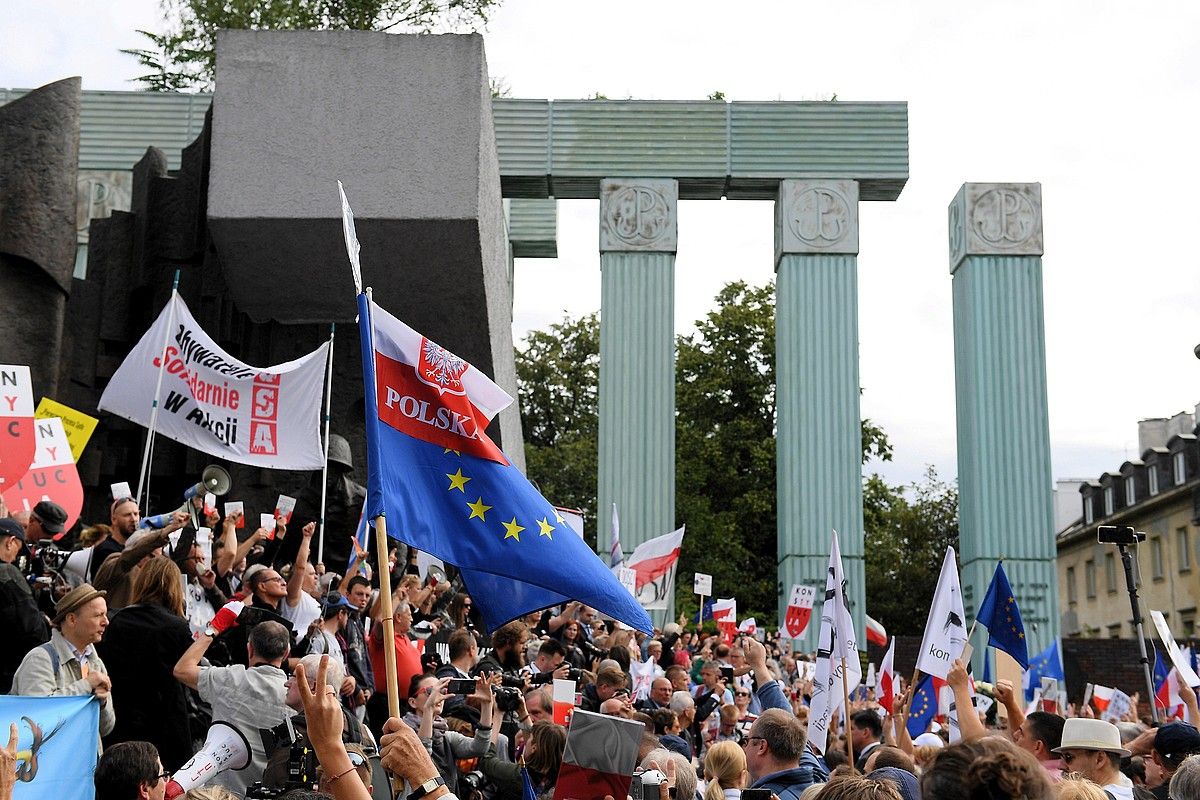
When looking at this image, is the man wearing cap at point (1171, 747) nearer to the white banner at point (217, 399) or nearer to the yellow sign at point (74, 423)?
the white banner at point (217, 399)

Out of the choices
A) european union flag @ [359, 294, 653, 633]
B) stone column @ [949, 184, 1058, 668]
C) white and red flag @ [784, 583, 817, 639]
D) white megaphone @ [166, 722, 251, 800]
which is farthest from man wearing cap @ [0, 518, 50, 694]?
stone column @ [949, 184, 1058, 668]

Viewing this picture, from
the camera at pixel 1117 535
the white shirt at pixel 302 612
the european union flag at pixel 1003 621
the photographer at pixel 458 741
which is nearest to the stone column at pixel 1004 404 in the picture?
the camera at pixel 1117 535

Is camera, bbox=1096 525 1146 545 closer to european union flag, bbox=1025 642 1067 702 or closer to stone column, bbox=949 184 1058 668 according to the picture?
european union flag, bbox=1025 642 1067 702

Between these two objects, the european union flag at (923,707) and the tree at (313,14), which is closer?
the european union flag at (923,707)

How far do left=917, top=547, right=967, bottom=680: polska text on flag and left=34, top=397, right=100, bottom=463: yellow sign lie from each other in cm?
756

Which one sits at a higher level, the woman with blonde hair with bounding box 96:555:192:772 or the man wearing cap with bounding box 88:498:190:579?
the man wearing cap with bounding box 88:498:190:579

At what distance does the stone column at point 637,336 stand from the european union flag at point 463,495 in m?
18.5

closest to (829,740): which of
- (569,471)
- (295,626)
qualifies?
(295,626)

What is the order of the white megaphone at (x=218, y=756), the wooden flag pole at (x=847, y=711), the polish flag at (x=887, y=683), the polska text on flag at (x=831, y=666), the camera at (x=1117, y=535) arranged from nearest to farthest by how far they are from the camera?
the white megaphone at (x=218, y=756)
the wooden flag pole at (x=847, y=711)
the polska text on flag at (x=831, y=666)
the camera at (x=1117, y=535)
the polish flag at (x=887, y=683)

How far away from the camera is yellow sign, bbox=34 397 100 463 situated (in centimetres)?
1300

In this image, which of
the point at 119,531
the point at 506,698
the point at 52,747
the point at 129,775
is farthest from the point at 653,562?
the point at 129,775

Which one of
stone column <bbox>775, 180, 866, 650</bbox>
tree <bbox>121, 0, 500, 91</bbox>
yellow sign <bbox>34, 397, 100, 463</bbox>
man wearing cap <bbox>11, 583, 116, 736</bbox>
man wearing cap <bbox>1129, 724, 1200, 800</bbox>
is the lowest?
man wearing cap <bbox>1129, 724, 1200, 800</bbox>

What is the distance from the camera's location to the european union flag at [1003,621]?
11.1 metres

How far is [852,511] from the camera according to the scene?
975 inches
